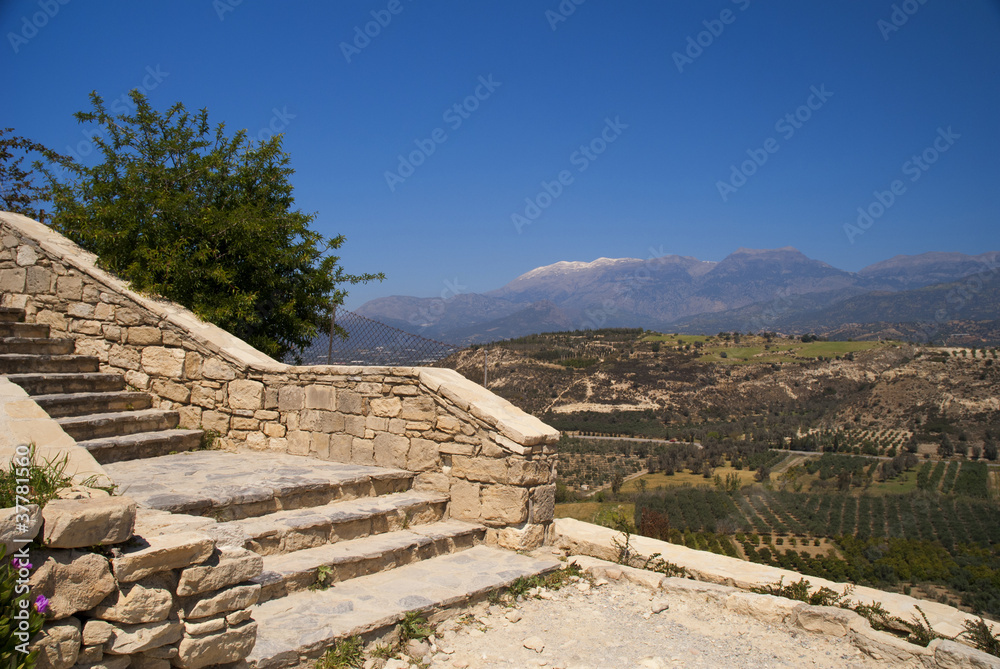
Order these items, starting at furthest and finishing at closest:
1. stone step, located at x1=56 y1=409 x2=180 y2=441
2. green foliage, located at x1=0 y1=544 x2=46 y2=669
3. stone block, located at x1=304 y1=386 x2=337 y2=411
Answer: stone block, located at x1=304 y1=386 x2=337 y2=411 < stone step, located at x1=56 y1=409 x2=180 y2=441 < green foliage, located at x1=0 y1=544 x2=46 y2=669

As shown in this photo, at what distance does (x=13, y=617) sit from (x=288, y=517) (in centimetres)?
265

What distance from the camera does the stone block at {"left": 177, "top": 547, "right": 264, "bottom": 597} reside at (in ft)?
8.21

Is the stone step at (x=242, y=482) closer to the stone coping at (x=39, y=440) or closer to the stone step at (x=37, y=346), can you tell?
the stone coping at (x=39, y=440)

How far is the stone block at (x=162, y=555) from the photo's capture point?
2.30 meters

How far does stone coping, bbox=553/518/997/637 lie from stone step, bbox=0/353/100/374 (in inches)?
225

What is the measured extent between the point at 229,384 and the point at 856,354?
6232 centimetres

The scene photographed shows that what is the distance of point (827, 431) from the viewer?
141 feet

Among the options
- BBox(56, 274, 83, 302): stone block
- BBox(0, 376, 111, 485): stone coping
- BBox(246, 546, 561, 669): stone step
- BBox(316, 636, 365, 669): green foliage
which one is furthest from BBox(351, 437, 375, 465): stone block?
BBox(56, 274, 83, 302): stone block

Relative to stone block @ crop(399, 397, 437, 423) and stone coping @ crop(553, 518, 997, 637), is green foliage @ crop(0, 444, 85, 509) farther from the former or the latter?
stone coping @ crop(553, 518, 997, 637)

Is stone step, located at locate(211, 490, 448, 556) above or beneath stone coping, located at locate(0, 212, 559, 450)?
beneath

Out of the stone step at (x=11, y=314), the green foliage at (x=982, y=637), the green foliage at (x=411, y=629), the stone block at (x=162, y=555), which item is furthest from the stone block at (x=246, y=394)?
the green foliage at (x=982, y=637)

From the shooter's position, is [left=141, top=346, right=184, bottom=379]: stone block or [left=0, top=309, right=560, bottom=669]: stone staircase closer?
[left=0, top=309, right=560, bottom=669]: stone staircase

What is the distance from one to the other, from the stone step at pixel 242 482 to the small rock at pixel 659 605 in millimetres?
2548

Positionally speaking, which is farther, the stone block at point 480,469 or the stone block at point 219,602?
the stone block at point 480,469
